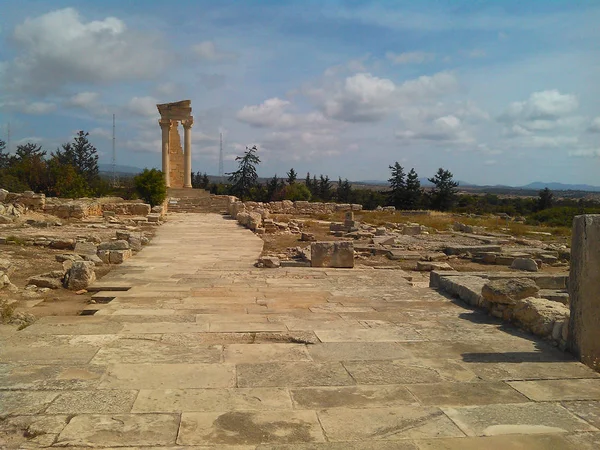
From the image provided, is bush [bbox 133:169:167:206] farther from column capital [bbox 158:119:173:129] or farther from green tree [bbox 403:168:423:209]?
green tree [bbox 403:168:423:209]

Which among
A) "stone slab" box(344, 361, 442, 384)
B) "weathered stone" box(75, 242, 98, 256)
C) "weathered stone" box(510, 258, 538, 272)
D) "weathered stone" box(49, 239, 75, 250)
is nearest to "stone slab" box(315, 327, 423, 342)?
"stone slab" box(344, 361, 442, 384)

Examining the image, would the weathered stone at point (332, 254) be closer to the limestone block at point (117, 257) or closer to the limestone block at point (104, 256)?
the limestone block at point (117, 257)

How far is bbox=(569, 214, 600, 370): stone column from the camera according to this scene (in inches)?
174

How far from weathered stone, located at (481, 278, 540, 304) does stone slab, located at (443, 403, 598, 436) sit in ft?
8.58

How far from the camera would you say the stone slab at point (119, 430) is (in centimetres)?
287

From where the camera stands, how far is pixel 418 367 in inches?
168

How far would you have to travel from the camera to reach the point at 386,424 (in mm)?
3195

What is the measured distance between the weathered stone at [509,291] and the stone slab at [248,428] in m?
3.60

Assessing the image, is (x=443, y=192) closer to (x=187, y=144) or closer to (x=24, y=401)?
(x=187, y=144)

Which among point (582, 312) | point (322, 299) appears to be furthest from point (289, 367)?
point (322, 299)

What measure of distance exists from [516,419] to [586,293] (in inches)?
68.5

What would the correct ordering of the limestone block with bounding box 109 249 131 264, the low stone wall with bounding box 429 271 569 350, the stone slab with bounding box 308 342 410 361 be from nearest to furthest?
1. the stone slab with bounding box 308 342 410 361
2. the low stone wall with bounding box 429 271 569 350
3. the limestone block with bounding box 109 249 131 264

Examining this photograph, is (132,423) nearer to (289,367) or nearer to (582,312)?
(289,367)

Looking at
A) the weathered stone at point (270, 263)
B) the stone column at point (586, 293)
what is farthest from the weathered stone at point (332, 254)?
the stone column at point (586, 293)
